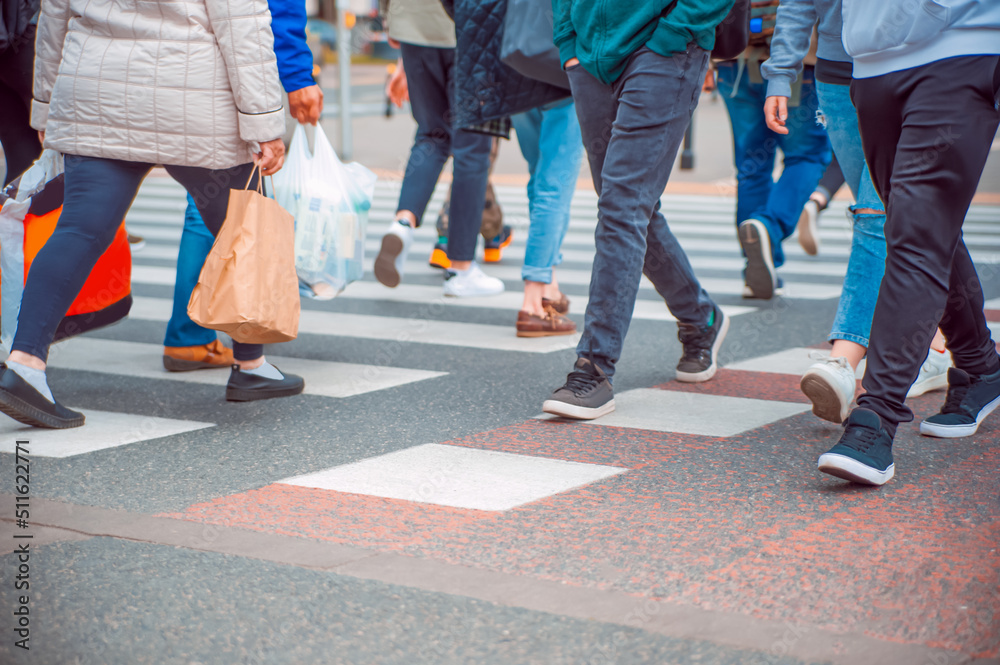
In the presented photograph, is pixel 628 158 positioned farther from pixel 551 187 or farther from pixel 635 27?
pixel 551 187

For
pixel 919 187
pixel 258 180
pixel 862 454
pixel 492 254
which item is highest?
pixel 919 187

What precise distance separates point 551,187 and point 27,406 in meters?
2.42

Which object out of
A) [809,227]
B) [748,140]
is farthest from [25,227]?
[809,227]

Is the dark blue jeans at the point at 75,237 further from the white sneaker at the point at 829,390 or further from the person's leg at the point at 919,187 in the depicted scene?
the person's leg at the point at 919,187

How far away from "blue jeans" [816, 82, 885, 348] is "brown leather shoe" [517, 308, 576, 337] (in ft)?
5.40

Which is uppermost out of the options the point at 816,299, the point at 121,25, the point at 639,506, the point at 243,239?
the point at 121,25

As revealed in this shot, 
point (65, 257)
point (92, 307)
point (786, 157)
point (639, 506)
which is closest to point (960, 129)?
point (639, 506)

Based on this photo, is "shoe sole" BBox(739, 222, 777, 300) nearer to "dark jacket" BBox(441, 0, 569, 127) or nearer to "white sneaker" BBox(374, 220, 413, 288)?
"dark jacket" BBox(441, 0, 569, 127)

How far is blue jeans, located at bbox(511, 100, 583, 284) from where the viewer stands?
510 cm

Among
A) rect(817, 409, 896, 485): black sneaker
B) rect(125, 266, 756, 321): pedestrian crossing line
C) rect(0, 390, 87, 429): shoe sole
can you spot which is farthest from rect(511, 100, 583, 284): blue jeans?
rect(817, 409, 896, 485): black sneaker

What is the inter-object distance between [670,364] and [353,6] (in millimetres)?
11599

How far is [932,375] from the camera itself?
4.09 meters

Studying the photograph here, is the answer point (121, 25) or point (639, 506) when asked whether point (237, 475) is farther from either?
point (121, 25)

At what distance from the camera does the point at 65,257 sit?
11.8 feet
